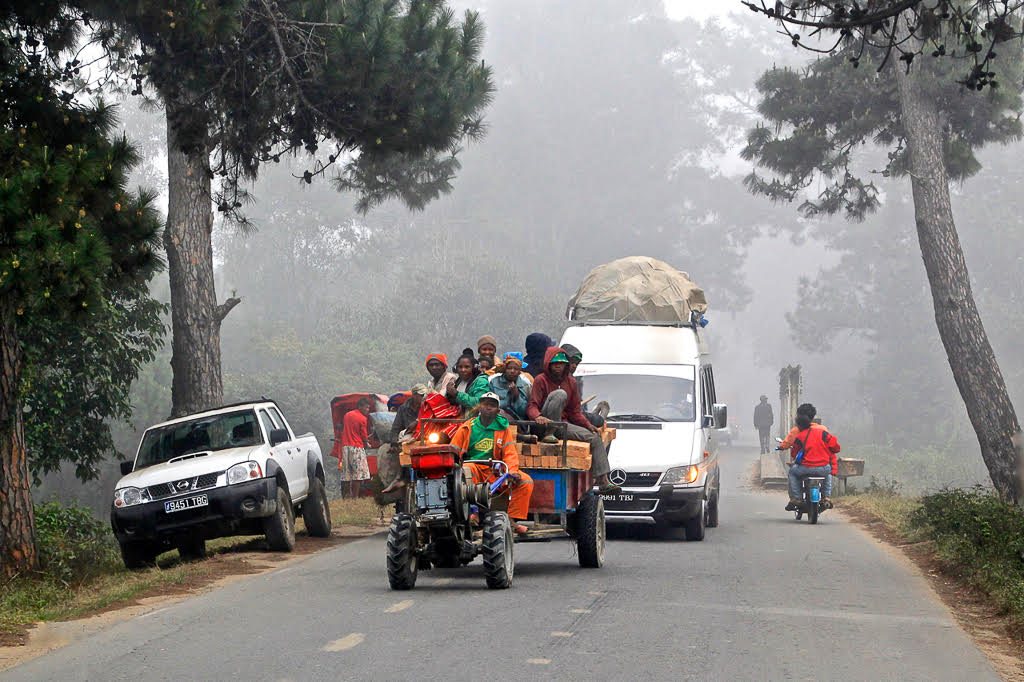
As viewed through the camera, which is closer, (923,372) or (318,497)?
(318,497)

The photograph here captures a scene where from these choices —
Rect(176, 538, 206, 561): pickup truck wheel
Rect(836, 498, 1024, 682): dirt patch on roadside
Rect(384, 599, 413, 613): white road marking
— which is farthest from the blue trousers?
Rect(384, 599, 413, 613): white road marking

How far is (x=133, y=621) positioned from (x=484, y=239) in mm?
58243

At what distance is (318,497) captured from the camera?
54.8 feet

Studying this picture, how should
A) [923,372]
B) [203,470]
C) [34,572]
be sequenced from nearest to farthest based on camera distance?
[34,572] < [203,470] < [923,372]

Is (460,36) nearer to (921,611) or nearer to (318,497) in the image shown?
(318,497)

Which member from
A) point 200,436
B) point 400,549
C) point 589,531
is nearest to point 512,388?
point 589,531

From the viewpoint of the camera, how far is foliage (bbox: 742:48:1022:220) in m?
23.2

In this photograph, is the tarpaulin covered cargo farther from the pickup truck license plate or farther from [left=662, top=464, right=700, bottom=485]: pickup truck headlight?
the pickup truck license plate

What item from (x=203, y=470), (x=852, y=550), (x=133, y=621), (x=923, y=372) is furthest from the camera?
(x=923, y=372)

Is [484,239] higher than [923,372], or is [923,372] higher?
[484,239]

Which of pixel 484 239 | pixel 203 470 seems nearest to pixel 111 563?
pixel 203 470

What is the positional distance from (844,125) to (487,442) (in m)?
15.8

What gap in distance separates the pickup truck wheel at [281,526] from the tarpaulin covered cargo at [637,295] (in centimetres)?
735

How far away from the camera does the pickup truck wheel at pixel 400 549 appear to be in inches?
412
